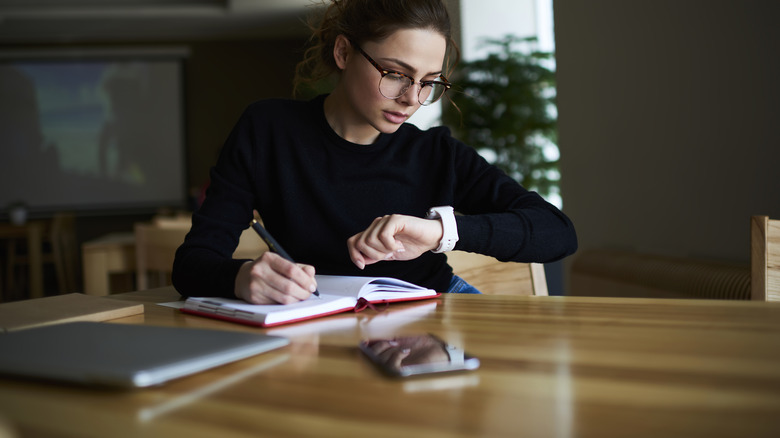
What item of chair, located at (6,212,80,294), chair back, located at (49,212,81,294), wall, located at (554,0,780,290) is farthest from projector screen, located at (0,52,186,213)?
wall, located at (554,0,780,290)

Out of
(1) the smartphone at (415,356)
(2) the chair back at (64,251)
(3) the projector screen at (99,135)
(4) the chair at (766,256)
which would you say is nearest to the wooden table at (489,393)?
(1) the smartphone at (415,356)

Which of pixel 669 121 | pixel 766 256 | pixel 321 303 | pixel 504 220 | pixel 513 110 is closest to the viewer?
pixel 321 303

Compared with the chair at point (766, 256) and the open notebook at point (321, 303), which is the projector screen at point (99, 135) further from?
the chair at point (766, 256)

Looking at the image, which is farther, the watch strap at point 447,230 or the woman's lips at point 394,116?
the woman's lips at point 394,116

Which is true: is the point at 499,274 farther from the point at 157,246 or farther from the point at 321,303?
the point at 157,246

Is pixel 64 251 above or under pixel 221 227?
under

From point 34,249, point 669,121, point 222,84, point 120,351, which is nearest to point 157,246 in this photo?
point 669,121

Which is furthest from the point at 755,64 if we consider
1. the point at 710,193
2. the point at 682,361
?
the point at 682,361

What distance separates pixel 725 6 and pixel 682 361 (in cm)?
164

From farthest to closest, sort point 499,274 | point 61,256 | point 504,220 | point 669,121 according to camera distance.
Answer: point 61,256
point 669,121
point 499,274
point 504,220

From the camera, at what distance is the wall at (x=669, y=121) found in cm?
179

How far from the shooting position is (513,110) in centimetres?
389

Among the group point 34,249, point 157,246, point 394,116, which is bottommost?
point 34,249

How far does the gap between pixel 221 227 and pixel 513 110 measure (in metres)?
2.93
